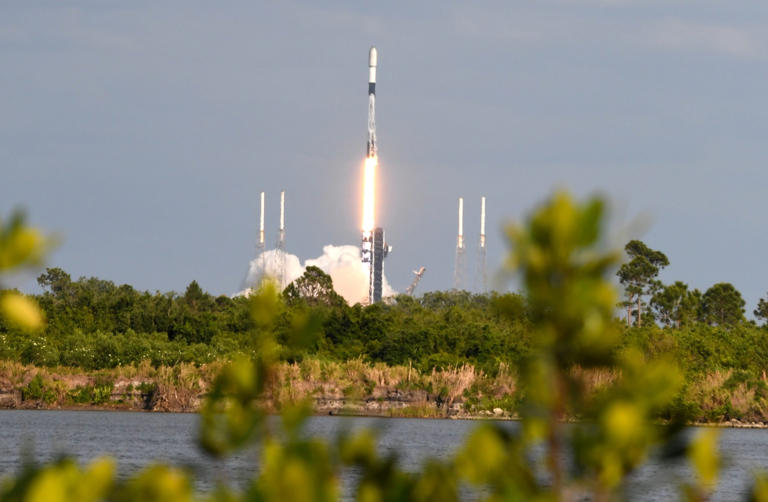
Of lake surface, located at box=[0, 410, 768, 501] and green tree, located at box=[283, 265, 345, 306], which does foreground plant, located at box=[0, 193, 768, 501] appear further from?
green tree, located at box=[283, 265, 345, 306]

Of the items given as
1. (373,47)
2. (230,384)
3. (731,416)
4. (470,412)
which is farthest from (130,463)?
(373,47)

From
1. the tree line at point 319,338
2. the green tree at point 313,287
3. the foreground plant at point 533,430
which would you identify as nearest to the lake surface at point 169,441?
the tree line at point 319,338

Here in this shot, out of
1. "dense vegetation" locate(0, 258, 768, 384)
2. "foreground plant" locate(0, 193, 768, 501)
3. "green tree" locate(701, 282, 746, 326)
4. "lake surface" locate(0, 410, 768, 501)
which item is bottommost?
"lake surface" locate(0, 410, 768, 501)

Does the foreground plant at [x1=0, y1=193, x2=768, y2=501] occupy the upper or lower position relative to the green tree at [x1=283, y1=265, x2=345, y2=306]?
lower

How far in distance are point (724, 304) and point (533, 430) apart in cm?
9173

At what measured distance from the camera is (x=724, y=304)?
90750 mm

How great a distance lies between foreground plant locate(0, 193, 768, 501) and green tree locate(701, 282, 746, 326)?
298 ft

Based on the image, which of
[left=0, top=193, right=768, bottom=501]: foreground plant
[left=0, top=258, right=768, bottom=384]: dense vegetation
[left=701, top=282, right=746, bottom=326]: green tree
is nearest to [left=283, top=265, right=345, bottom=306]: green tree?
[left=0, top=258, right=768, bottom=384]: dense vegetation

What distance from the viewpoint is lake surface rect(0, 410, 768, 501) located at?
30.2 meters

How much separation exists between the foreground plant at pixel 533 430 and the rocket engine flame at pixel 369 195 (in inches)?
4386

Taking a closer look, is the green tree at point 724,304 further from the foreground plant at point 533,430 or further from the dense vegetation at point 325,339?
the foreground plant at point 533,430

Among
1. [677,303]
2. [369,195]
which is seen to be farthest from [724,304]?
[369,195]

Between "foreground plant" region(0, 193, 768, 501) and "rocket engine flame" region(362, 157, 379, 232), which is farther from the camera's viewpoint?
"rocket engine flame" region(362, 157, 379, 232)

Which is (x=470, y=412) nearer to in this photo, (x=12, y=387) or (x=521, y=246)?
(x=12, y=387)
